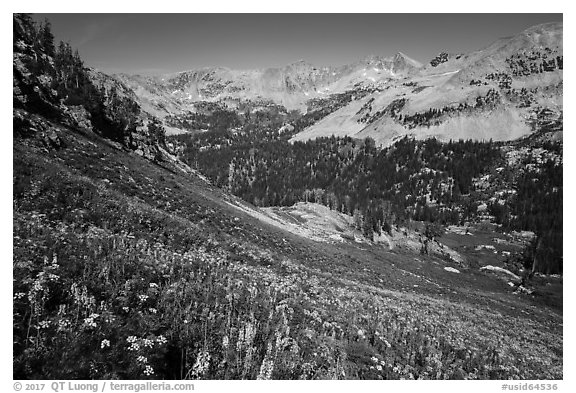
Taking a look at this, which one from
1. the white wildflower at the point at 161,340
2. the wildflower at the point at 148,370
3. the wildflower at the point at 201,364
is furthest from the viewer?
the white wildflower at the point at 161,340

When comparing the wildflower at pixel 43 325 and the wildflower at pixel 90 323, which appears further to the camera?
the wildflower at pixel 90 323

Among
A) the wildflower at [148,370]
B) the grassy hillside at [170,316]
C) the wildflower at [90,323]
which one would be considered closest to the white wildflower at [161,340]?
the grassy hillside at [170,316]

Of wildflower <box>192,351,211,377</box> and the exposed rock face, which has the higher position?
the exposed rock face

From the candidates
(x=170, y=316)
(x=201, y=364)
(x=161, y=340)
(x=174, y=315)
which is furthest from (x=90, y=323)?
(x=201, y=364)

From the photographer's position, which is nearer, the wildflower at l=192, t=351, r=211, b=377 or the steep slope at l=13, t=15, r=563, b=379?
the steep slope at l=13, t=15, r=563, b=379

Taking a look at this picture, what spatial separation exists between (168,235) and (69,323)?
1208cm

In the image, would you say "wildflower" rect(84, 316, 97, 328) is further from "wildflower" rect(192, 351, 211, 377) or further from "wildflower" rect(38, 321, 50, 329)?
"wildflower" rect(192, 351, 211, 377)

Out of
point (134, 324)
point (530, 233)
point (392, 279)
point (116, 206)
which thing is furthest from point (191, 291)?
point (530, 233)

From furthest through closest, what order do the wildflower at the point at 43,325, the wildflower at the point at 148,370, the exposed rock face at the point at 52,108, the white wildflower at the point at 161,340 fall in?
the exposed rock face at the point at 52,108 → the white wildflower at the point at 161,340 → the wildflower at the point at 148,370 → the wildflower at the point at 43,325

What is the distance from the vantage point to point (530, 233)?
17838cm

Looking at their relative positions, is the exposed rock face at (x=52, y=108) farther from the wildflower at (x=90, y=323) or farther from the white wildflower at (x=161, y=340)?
the white wildflower at (x=161, y=340)

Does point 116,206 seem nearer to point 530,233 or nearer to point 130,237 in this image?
point 130,237

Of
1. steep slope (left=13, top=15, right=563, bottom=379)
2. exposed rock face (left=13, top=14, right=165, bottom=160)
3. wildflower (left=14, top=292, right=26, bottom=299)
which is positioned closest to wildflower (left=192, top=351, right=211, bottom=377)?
steep slope (left=13, top=15, right=563, bottom=379)

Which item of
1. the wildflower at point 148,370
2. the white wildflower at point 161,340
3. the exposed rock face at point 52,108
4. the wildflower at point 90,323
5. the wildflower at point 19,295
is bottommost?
the wildflower at point 148,370
